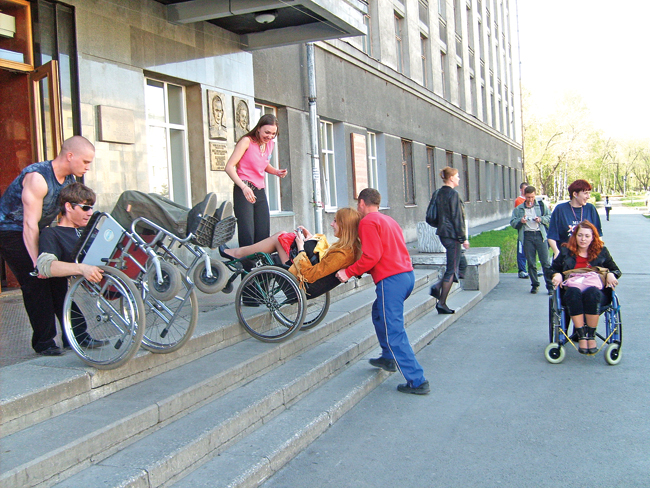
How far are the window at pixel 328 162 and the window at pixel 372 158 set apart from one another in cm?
199

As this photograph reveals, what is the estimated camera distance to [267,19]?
896 centimetres

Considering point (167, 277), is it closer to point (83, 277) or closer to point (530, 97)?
point (83, 277)

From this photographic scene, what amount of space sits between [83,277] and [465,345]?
4389 millimetres

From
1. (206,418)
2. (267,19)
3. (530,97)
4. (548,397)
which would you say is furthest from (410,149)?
(530,97)

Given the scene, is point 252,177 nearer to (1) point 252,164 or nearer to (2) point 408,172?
(1) point 252,164

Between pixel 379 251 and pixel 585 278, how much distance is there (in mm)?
2198

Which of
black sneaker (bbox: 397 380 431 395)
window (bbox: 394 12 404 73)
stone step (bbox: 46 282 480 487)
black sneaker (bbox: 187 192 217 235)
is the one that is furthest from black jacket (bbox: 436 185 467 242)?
window (bbox: 394 12 404 73)

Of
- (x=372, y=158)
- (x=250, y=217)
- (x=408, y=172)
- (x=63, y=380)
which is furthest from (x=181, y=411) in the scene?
(x=408, y=172)

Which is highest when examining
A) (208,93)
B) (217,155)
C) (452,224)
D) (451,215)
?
(208,93)

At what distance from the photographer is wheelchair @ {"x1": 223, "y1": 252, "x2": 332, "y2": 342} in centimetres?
540

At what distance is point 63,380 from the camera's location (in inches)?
149

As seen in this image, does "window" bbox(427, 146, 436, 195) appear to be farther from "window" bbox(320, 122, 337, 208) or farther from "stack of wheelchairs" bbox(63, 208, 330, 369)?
"stack of wheelchairs" bbox(63, 208, 330, 369)

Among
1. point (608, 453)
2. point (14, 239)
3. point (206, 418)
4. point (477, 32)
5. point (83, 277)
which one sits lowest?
point (608, 453)

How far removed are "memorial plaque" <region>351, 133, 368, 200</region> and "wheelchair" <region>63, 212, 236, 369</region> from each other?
386 inches
